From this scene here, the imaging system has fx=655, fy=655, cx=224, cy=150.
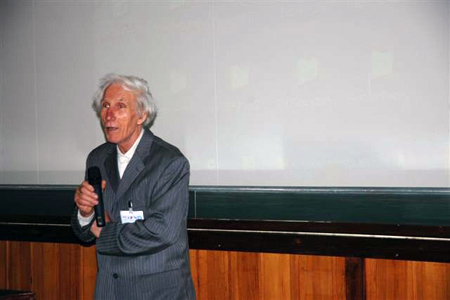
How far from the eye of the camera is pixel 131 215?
2508mm

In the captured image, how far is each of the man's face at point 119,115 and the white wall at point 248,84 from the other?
43.7 inches

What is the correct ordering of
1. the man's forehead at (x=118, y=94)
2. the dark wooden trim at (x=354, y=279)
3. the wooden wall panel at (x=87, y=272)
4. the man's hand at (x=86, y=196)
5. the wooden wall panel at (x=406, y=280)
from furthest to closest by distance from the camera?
the wooden wall panel at (x=87, y=272) → the dark wooden trim at (x=354, y=279) → the wooden wall panel at (x=406, y=280) → the man's forehead at (x=118, y=94) → the man's hand at (x=86, y=196)

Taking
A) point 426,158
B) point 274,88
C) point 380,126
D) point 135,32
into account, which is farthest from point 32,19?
point 426,158

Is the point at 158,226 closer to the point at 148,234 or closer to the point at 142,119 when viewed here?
the point at 148,234

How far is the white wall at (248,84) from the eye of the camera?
127 inches

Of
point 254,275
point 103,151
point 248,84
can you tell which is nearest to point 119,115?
point 103,151

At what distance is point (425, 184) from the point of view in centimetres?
318

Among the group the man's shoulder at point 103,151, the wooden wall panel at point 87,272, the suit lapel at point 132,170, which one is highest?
the man's shoulder at point 103,151

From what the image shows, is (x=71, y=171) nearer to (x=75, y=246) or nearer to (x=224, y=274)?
(x=75, y=246)

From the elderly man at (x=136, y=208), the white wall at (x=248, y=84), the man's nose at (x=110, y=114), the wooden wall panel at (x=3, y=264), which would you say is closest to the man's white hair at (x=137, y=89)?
the elderly man at (x=136, y=208)

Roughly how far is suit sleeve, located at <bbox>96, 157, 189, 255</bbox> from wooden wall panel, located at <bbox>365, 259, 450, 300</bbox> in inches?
44.3

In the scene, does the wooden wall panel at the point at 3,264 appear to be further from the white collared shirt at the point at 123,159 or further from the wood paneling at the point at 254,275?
the white collared shirt at the point at 123,159

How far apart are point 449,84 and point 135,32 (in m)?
1.85

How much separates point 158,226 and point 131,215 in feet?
0.47
